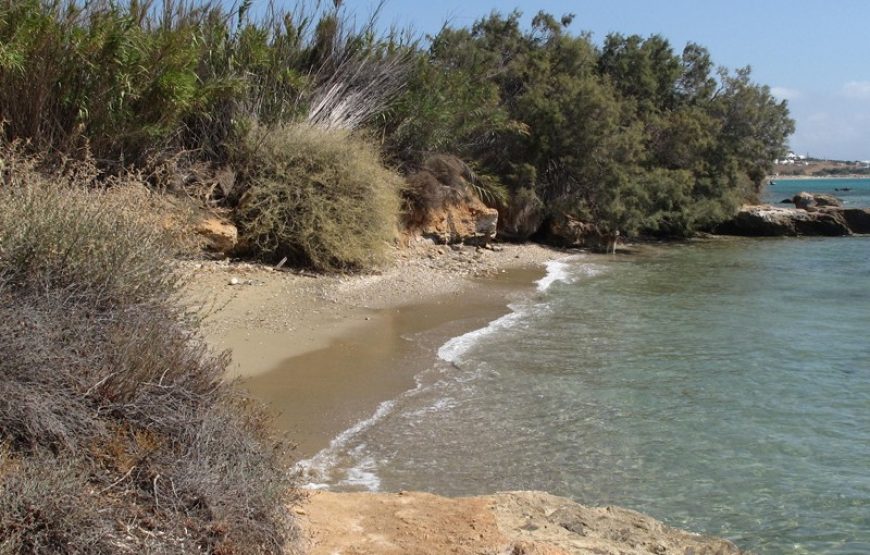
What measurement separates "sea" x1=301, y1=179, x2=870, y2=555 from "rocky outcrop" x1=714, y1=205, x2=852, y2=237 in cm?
1942

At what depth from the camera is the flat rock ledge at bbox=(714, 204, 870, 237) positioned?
3388 cm

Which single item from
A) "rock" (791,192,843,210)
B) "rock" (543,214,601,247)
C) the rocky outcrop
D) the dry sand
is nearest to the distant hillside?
"rock" (791,192,843,210)

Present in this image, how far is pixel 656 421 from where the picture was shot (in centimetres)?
837

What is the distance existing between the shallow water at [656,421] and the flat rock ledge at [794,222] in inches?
778

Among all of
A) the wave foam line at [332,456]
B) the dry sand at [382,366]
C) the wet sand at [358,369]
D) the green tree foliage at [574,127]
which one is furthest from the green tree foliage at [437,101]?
the wave foam line at [332,456]

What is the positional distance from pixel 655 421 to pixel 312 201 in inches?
314

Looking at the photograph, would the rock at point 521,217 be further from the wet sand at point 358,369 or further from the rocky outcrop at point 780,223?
the rocky outcrop at point 780,223

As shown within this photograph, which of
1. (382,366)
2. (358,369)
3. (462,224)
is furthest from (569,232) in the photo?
(358,369)

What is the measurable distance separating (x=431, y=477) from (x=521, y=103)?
60.4 feet

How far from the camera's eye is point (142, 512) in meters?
3.77

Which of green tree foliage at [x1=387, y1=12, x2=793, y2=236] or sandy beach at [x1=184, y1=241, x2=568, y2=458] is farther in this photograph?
green tree foliage at [x1=387, y1=12, x2=793, y2=236]

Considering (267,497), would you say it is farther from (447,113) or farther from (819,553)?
(447,113)

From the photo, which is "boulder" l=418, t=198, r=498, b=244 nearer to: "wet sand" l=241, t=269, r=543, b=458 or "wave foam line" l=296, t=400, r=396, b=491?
"wet sand" l=241, t=269, r=543, b=458

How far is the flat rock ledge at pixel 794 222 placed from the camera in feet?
111
